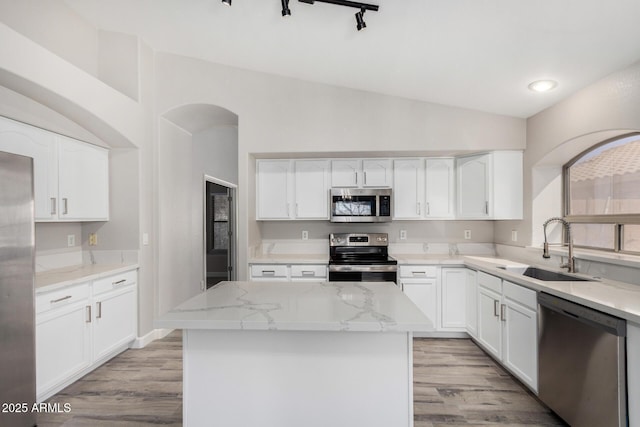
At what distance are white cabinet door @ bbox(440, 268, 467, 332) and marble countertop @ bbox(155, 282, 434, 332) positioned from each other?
5.92ft

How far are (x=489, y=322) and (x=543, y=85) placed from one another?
213 cm

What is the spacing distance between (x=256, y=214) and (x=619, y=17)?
135 inches

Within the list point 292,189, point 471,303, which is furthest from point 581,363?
point 292,189

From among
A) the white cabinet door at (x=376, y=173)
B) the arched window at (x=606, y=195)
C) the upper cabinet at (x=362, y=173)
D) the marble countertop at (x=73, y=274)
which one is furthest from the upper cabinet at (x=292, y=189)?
the arched window at (x=606, y=195)

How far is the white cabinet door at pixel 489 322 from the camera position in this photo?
284 cm

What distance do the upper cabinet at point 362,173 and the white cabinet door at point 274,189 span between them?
1.87 ft

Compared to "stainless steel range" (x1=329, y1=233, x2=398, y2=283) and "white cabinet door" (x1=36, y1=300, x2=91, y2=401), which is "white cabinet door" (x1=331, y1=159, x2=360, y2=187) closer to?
"stainless steel range" (x1=329, y1=233, x2=398, y2=283)

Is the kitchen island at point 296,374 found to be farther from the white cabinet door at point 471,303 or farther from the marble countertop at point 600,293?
the white cabinet door at point 471,303

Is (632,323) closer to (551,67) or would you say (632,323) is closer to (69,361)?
(551,67)

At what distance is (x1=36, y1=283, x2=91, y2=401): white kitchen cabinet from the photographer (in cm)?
226

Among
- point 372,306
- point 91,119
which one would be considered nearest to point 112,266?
point 91,119

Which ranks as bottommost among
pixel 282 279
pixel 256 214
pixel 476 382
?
pixel 476 382

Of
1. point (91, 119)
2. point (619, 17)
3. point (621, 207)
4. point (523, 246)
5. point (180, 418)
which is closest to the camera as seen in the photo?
point (619, 17)

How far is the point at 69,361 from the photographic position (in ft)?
8.19
